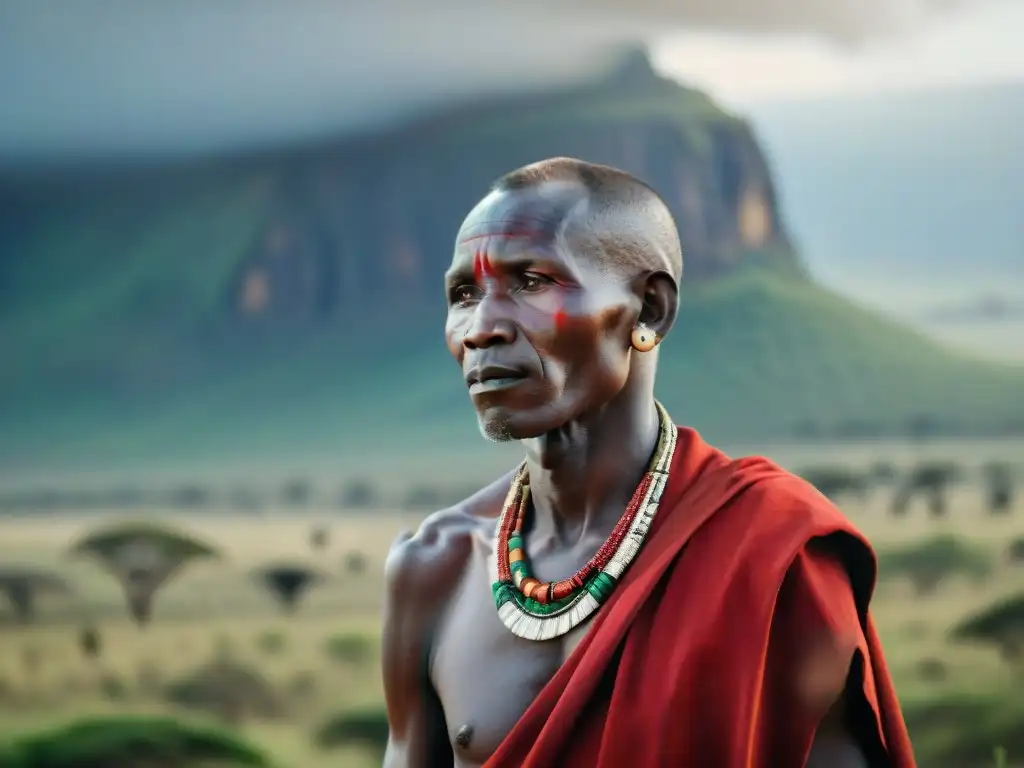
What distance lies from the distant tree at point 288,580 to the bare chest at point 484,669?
10483mm

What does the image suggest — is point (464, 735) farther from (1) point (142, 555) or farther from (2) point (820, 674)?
(1) point (142, 555)

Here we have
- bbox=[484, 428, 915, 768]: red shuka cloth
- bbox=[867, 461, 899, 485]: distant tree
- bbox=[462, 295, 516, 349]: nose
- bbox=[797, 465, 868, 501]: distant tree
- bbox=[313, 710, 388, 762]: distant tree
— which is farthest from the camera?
bbox=[867, 461, 899, 485]: distant tree

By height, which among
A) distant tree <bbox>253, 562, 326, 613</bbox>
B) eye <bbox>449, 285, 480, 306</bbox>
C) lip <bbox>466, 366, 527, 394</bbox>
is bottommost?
distant tree <bbox>253, 562, 326, 613</bbox>

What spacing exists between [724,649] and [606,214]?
33.3 inches

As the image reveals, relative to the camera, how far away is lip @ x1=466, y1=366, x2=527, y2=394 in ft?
8.66

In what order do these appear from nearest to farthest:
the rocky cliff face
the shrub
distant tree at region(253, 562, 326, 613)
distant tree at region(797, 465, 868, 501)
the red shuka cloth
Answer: the red shuka cloth < the shrub < distant tree at region(253, 562, 326, 613) < distant tree at region(797, 465, 868, 501) < the rocky cliff face

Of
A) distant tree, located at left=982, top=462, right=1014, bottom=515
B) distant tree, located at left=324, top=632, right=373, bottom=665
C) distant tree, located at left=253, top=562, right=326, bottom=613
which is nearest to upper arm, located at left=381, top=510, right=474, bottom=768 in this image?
distant tree, located at left=324, top=632, right=373, bottom=665

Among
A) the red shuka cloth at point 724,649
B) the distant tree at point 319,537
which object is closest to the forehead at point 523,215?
the red shuka cloth at point 724,649

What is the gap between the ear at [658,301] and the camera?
2.76 m

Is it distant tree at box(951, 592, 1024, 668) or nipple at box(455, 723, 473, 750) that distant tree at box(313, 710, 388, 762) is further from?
nipple at box(455, 723, 473, 750)

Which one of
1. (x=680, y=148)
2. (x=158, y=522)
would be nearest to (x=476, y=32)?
(x=680, y=148)

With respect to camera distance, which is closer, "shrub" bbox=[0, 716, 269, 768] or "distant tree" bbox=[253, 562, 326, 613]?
"shrub" bbox=[0, 716, 269, 768]

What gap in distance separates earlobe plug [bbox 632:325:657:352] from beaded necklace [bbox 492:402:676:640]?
231mm

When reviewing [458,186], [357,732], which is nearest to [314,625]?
[357,732]
